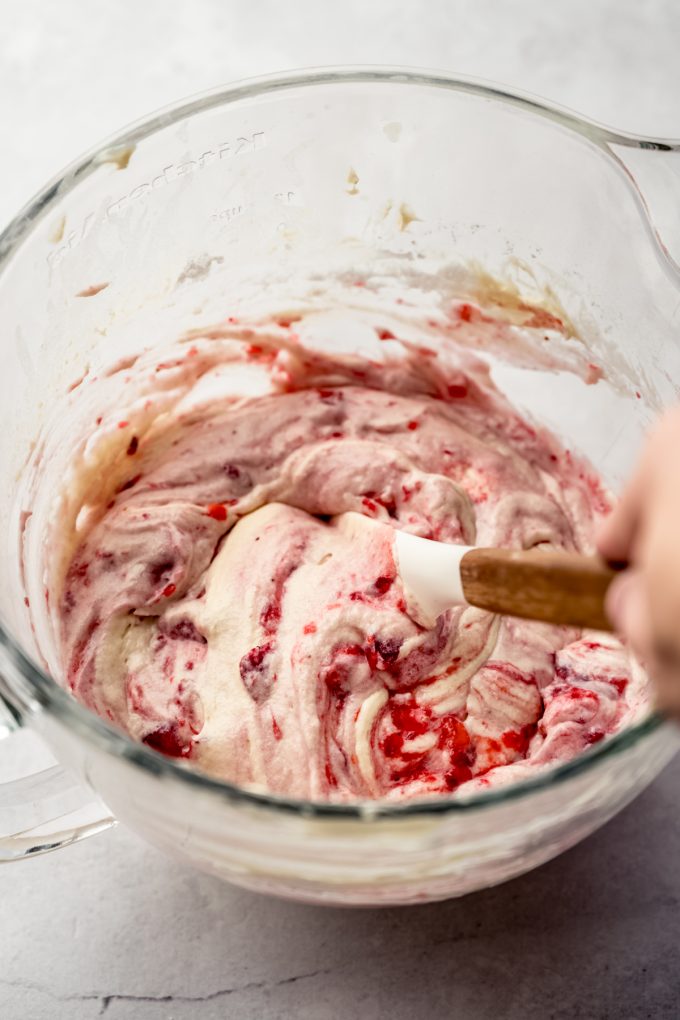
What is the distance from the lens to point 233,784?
1151mm

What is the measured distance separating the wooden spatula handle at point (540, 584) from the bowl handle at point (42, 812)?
556 millimetres

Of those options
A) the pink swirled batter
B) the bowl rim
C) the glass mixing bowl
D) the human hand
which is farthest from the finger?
the pink swirled batter

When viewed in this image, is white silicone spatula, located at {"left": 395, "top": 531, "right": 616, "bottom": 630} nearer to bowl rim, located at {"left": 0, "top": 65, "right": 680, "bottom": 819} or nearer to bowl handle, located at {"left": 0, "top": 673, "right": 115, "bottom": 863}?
bowl rim, located at {"left": 0, "top": 65, "right": 680, "bottom": 819}

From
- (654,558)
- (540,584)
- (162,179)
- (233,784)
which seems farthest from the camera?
(162,179)

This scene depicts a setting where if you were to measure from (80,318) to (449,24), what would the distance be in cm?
126

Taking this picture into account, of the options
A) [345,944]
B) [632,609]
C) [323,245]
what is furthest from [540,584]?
[323,245]

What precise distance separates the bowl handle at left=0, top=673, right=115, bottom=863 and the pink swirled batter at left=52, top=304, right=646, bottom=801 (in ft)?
0.45

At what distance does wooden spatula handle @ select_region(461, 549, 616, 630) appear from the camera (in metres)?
1.20

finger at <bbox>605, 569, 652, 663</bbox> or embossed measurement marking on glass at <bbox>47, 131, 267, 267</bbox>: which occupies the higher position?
embossed measurement marking on glass at <bbox>47, 131, 267, 267</bbox>

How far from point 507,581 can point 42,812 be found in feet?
2.18

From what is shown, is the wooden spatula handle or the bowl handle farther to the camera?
the bowl handle

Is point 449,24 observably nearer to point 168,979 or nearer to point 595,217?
point 595,217

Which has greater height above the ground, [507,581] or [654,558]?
[654,558]

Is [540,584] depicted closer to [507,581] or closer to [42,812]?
[507,581]
